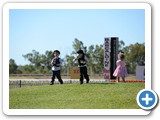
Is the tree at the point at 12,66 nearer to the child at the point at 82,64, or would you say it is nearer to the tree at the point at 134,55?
the child at the point at 82,64

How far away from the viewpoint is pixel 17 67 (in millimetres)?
8555

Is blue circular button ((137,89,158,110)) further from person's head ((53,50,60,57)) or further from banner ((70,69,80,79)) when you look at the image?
person's head ((53,50,60,57))

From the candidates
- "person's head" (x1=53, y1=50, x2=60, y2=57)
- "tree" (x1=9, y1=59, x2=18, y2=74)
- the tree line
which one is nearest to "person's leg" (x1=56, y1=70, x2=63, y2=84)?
the tree line

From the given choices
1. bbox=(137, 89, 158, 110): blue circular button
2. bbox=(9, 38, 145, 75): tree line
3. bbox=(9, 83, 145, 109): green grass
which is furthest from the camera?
bbox=(9, 38, 145, 75): tree line

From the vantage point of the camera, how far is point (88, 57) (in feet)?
29.3

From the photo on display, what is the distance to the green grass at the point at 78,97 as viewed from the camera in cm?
841

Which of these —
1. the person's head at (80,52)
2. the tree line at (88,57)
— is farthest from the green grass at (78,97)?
the person's head at (80,52)

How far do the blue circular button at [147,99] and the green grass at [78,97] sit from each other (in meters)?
0.10

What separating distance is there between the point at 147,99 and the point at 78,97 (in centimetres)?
96

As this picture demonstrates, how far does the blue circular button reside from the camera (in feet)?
27.0

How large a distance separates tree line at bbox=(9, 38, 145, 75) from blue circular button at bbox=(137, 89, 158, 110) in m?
0.42
